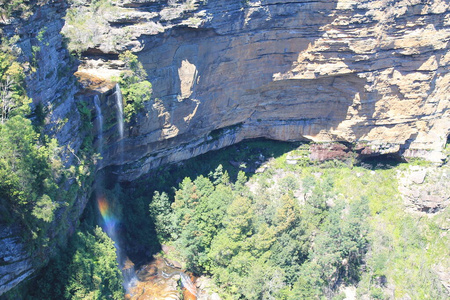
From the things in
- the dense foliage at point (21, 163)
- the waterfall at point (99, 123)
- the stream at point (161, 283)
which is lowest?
the stream at point (161, 283)

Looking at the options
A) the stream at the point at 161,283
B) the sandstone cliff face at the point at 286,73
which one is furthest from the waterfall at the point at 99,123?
the stream at the point at 161,283

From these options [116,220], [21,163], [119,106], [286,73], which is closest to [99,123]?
[119,106]

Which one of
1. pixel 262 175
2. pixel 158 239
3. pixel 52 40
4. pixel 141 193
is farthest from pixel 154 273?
pixel 52 40

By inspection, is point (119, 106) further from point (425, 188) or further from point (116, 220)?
point (425, 188)

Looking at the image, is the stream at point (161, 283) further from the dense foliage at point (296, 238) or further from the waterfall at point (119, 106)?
the waterfall at point (119, 106)

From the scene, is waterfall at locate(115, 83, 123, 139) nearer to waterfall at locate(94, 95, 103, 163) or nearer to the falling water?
the falling water
